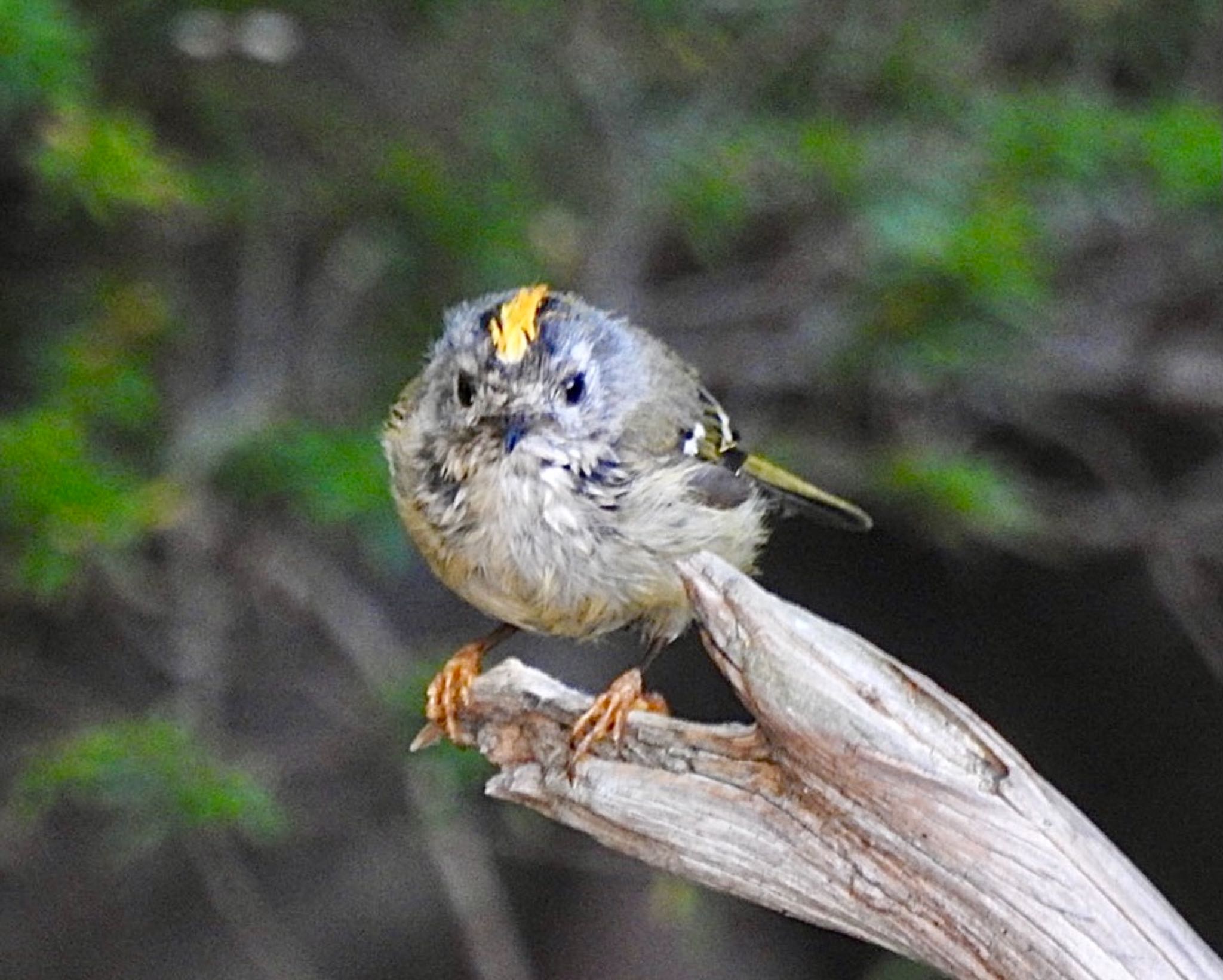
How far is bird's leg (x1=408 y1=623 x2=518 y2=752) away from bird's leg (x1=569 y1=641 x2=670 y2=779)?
0.21 m

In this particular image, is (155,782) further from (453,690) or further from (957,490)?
(957,490)

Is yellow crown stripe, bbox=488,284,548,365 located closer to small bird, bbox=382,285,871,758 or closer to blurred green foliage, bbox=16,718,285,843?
small bird, bbox=382,285,871,758

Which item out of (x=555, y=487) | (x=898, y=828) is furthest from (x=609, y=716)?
(x=898, y=828)

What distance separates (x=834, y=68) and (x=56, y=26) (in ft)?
5.10

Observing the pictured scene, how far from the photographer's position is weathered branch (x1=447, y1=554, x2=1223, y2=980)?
179cm

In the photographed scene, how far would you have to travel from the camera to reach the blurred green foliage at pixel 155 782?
2.67 m

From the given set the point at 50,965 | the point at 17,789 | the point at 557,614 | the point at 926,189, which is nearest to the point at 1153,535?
the point at 926,189

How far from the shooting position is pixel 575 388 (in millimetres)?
2227

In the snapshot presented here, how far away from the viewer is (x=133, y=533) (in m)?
2.62

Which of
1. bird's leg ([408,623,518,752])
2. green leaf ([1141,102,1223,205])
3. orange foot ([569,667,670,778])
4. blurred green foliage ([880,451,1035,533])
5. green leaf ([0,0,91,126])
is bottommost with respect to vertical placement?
orange foot ([569,667,670,778])

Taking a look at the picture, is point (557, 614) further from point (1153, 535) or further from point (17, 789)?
point (1153, 535)

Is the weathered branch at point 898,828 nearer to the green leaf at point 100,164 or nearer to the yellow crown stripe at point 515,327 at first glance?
the yellow crown stripe at point 515,327

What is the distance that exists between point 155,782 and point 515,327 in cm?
96

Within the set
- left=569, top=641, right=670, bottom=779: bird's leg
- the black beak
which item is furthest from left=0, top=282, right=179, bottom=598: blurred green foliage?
left=569, top=641, right=670, bottom=779: bird's leg
